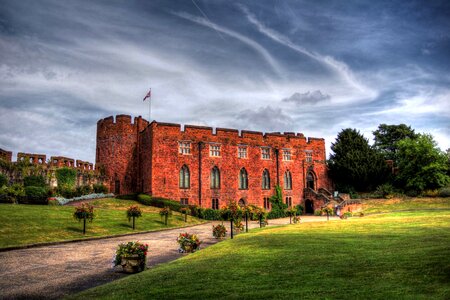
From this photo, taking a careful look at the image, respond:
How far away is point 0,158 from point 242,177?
27.7 m

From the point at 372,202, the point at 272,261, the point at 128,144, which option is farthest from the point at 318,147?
the point at 272,261

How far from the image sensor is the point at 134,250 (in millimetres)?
12125

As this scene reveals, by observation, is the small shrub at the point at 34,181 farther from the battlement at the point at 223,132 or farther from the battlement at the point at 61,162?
the battlement at the point at 223,132

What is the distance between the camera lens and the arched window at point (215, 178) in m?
45.1

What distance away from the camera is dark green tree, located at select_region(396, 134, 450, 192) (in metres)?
45.2

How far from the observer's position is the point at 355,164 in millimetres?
50281

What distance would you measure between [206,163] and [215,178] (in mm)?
2367

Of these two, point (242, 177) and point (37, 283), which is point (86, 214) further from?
point (242, 177)

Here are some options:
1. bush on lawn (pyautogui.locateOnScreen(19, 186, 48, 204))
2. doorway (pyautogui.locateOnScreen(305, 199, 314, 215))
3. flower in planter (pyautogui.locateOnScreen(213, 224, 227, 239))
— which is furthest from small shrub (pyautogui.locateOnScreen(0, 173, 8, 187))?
doorway (pyautogui.locateOnScreen(305, 199, 314, 215))

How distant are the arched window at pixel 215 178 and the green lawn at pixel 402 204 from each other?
18.4 metres

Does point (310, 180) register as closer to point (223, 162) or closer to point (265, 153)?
point (265, 153)

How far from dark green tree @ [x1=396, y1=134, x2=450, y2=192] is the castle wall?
1115 cm

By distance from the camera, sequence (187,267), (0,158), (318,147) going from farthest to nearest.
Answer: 1. (318,147)
2. (0,158)
3. (187,267)

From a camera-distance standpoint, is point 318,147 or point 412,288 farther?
point 318,147
